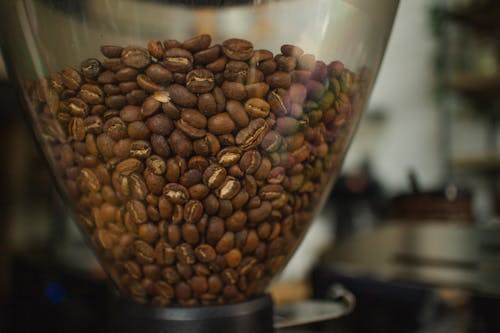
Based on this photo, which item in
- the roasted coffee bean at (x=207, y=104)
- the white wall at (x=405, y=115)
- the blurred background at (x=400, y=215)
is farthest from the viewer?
the white wall at (x=405, y=115)

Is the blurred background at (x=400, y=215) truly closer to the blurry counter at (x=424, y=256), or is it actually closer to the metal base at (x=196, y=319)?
the blurry counter at (x=424, y=256)


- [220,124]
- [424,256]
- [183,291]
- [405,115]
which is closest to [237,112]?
[220,124]

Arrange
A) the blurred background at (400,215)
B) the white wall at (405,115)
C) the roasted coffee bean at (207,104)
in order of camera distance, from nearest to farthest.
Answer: the roasted coffee bean at (207,104) < the blurred background at (400,215) < the white wall at (405,115)

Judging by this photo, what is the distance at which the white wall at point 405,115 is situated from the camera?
2.59 meters

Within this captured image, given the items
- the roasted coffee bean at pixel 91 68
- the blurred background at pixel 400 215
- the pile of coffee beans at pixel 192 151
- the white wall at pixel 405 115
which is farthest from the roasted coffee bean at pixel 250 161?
the white wall at pixel 405 115

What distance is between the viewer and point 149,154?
0.30 meters

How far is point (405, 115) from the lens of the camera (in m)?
2.66

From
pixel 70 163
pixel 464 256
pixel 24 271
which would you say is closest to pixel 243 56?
pixel 70 163

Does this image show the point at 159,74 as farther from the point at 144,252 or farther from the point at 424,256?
the point at 424,256

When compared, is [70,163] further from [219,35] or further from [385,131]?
[385,131]

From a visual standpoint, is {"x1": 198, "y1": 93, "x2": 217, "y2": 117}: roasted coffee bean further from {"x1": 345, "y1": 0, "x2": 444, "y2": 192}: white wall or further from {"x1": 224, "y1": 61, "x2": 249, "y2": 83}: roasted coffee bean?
{"x1": 345, "y1": 0, "x2": 444, "y2": 192}: white wall

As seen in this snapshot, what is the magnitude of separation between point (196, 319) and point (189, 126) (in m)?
0.11

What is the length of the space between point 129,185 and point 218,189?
0.05 m

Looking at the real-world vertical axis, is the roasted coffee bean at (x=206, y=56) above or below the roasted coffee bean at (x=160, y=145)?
→ above
